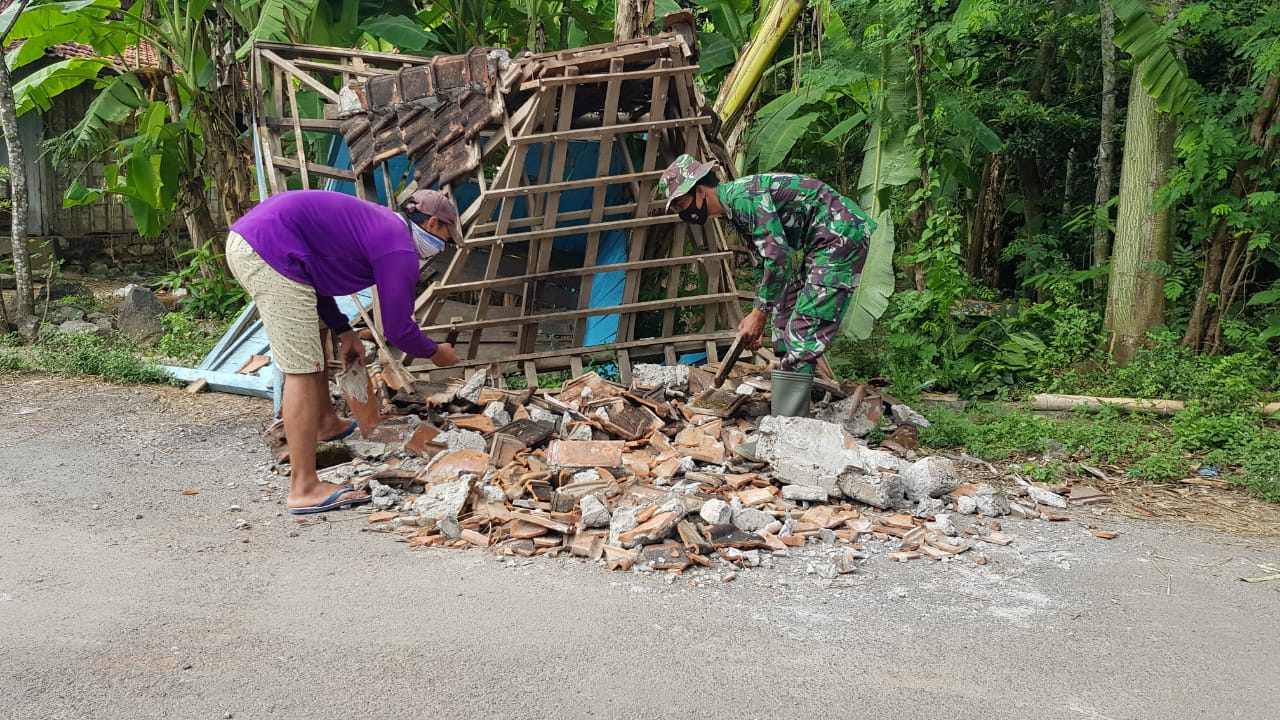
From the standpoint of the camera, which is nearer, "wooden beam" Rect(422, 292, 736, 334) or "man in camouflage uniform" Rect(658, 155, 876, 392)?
"man in camouflage uniform" Rect(658, 155, 876, 392)

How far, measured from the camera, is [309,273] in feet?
15.9

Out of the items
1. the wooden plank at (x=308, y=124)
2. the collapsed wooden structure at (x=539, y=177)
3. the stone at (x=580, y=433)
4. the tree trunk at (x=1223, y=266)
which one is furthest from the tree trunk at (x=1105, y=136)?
the wooden plank at (x=308, y=124)

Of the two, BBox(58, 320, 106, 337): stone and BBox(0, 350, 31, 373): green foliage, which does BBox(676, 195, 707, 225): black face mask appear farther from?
BBox(58, 320, 106, 337): stone

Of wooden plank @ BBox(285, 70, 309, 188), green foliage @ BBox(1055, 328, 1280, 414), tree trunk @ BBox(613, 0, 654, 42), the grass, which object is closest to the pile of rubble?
the grass

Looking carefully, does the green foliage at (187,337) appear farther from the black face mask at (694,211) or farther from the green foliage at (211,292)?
the black face mask at (694,211)

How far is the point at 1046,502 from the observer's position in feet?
17.7

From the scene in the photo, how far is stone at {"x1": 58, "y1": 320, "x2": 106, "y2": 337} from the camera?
9.91 metres

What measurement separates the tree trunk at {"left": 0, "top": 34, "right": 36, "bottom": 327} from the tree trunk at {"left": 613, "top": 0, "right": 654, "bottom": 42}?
18.3 ft

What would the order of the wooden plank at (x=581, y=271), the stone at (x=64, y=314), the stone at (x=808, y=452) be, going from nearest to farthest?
1. the stone at (x=808, y=452)
2. the wooden plank at (x=581, y=271)
3. the stone at (x=64, y=314)

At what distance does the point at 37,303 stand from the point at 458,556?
30.8 feet

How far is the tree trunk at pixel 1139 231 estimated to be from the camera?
7.81 meters

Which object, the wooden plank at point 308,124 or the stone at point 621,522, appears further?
the wooden plank at point 308,124

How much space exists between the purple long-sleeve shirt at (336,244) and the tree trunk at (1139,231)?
6095mm

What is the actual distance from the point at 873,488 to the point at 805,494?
36cm
